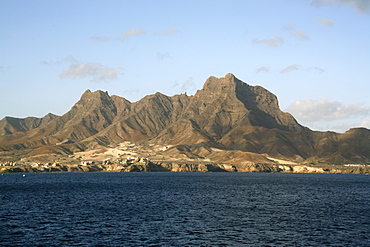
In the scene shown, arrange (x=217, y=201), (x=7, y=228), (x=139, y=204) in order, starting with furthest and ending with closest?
(x=217, y=201) → (x=139, y=204) → (x=7, y=228)

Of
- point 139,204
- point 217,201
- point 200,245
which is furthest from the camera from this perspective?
point 217,201

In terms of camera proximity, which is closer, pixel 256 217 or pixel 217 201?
pixel 256 217

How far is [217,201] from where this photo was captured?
10431cm

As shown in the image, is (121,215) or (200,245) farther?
(121,215)

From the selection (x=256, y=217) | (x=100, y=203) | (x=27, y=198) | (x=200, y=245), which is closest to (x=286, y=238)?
Answer: (x=200, y=245)

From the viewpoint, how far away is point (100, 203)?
98.6 metres

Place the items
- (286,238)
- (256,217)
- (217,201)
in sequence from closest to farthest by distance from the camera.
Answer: (286,238) → (256,217) → (217,201)

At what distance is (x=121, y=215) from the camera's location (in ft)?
255

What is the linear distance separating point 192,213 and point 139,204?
1949 cm

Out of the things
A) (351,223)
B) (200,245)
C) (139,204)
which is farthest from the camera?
(139,204)

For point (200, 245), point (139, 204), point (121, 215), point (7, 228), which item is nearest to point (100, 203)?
point (139, 204)

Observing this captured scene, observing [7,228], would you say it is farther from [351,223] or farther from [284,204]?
[284,204]

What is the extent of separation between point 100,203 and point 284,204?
44469 millimetres

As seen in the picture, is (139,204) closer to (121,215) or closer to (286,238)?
(121,215)
